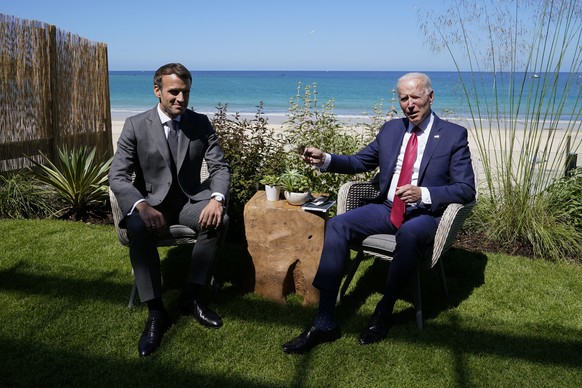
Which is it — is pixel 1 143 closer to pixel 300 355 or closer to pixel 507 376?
pixel 300 355

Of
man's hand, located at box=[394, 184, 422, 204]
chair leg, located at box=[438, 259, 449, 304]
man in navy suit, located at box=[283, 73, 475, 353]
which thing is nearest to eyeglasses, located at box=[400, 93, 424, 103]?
man in navy suit, located at box=[283, 73, 475, 353]

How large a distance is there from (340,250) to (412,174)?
723mm

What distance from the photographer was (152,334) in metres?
3.20

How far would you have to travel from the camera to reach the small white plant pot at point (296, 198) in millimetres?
3650

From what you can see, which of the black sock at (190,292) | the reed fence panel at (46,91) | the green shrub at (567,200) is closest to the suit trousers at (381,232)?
the black sock at (190,292)

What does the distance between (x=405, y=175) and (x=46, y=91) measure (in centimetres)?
487

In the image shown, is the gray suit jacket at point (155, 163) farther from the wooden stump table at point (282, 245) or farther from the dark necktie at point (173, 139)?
the wooden stump table at point (282, 245)

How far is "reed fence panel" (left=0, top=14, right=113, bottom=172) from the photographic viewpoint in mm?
6301

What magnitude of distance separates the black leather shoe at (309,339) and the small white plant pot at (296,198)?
32.8 inches

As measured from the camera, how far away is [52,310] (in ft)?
11.6

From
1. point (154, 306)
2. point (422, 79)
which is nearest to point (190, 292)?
point (154, 306)

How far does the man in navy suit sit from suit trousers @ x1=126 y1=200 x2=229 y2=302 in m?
0.69

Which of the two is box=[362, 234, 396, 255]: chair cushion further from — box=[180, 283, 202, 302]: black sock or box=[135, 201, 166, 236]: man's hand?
box=[135, 201, 166, 236]: man's hand

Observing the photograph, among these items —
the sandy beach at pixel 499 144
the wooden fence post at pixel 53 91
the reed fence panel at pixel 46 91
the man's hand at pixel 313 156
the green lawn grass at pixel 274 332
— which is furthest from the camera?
the wooden fence post at pixel 53 91
